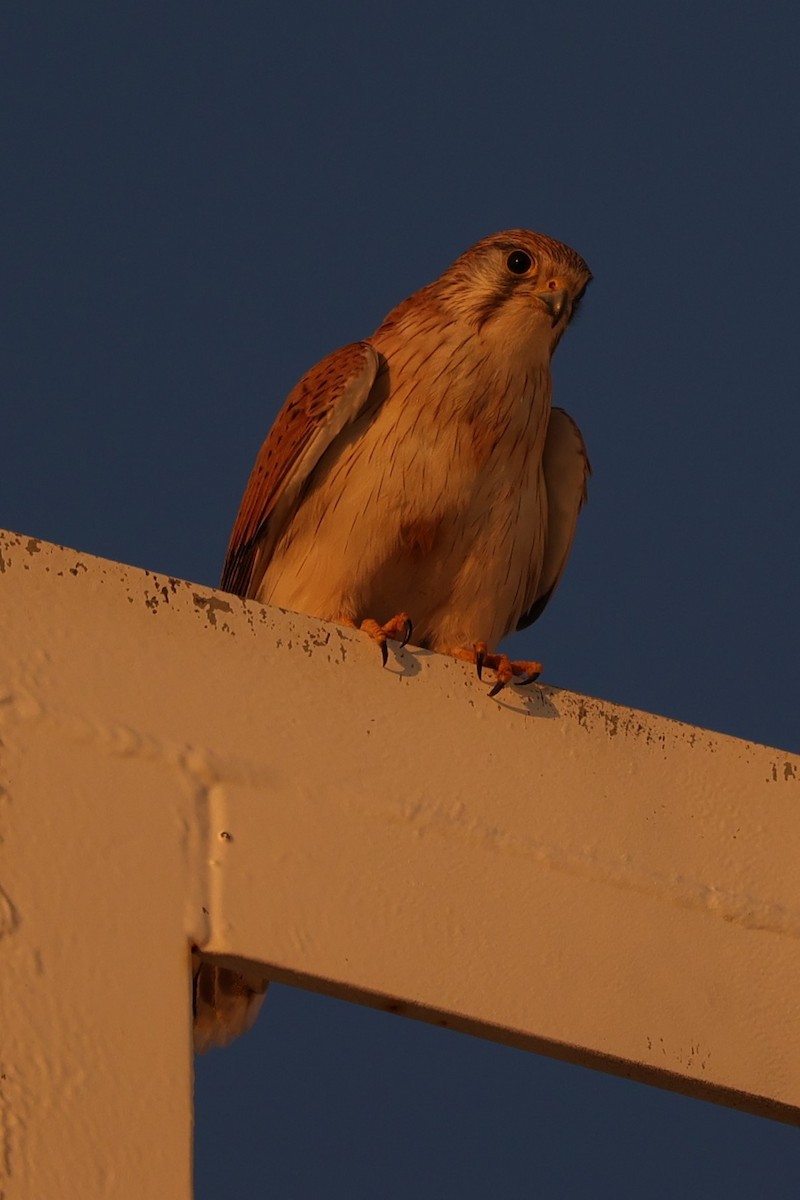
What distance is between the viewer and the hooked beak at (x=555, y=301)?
547 cm

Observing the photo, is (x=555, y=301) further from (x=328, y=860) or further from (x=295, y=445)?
(x=328, y=860)

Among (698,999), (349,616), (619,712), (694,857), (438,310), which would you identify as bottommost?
(698,999)

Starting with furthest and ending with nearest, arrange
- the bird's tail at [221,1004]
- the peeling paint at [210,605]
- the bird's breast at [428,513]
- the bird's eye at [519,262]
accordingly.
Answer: the bird's eye at [519,262], the bird's breast at [428,513], the bird's tail at [221,1004], the peeling paint at [210,605]

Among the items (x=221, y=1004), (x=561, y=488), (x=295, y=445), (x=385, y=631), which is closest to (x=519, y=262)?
(x=561, y=488)

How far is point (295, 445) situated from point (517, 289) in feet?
2.78

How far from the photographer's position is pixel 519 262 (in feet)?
18.5

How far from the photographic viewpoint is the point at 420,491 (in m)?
4.93

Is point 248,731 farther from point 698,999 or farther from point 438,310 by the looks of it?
point 438,310

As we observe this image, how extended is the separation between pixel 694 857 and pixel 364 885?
71cm

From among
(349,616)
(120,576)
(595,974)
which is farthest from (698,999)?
(349,616)

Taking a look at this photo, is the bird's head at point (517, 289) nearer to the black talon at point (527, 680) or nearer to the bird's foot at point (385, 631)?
the bird's foot at point (385, 631)

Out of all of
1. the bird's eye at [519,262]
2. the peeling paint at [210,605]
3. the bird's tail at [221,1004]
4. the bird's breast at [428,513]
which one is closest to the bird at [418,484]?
the bird's breast at [428,513]

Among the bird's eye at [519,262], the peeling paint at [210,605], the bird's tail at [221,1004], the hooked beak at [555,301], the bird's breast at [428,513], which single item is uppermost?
the bird's eye at [519,262]

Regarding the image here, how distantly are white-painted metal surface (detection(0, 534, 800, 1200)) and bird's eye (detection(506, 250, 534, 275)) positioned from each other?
2.12 meters
